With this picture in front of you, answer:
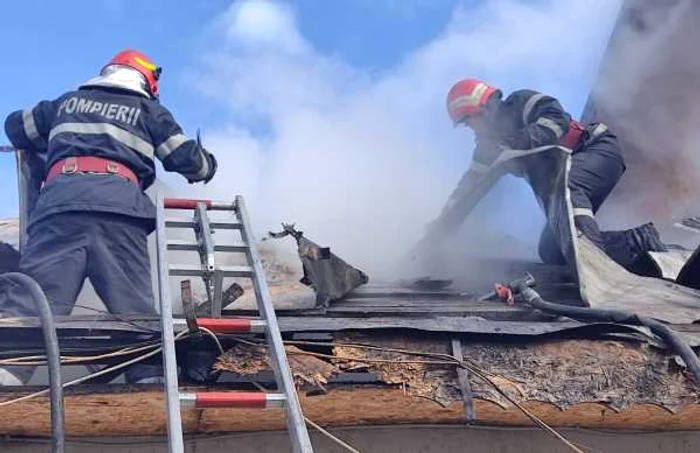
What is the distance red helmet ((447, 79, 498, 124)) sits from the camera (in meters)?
6.86

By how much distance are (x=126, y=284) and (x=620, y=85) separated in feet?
17.4

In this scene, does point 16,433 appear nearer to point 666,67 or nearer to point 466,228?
point 466,228

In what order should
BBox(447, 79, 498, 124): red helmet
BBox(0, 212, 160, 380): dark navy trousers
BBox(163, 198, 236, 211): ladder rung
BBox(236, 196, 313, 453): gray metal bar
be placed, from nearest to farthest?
BBox(236, 196, 313, 453): gray metal bar → BBox(163, 198, 236, 211): ladder rung → BBox(0, 212, 160, 380): dark navy trousers → BBox(447, 79, 498, 124): red helmet

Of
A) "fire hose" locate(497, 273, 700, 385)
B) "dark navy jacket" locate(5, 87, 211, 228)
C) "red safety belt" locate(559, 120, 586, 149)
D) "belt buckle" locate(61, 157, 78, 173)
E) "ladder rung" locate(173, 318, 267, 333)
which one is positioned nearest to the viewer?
"ladder rung" locate(173, 318, 267, 333)

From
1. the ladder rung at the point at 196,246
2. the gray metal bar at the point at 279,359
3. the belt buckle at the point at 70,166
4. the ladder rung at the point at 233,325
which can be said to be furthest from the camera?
the belt buckle at the point at 70,166

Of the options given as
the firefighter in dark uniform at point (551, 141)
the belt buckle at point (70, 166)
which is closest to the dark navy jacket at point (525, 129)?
the firefighter in dark uniform at point (551, 141)

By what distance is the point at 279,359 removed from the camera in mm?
2637

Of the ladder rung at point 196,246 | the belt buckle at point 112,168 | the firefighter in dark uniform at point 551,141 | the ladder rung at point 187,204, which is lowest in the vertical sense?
the ladder rung at point 196,246

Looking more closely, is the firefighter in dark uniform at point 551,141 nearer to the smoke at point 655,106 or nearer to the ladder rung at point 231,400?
the smoke at point 655,106

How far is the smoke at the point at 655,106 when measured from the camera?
7.12 metres

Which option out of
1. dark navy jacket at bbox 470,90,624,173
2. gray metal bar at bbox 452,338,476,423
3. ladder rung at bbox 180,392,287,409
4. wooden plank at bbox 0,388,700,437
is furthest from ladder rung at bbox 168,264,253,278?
dark navy jacket at bbox 470,90,624,173

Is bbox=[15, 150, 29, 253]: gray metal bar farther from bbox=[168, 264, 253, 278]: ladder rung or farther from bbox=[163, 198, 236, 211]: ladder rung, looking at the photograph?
bbox=[168, 264, 253, 278]: ladder rung

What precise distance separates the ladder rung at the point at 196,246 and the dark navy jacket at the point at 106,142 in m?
0.85

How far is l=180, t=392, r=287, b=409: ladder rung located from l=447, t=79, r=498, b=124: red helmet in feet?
15.7
